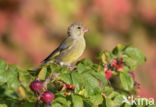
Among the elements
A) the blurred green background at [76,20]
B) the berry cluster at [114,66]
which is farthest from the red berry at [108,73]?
the blurred green background at [76,20]

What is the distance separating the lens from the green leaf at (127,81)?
3.66 metres

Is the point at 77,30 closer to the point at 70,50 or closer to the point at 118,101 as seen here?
the point at 70,50

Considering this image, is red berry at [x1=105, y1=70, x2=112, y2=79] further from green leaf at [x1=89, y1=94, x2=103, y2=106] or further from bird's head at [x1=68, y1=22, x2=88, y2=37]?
bird's head at [x1=68, y1=22, x2=88, y2=37]

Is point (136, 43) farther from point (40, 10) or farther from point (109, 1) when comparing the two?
point (40, 10)

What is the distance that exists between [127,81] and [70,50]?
1390 mm

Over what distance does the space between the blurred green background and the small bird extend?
5.82 feet

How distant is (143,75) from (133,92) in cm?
411

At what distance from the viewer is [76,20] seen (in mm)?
7648

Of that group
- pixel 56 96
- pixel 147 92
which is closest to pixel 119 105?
pixel 56 96

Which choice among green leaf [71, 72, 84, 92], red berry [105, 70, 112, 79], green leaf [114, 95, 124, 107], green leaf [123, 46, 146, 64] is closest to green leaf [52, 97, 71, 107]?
green leaf [71, 72, 84, 92]

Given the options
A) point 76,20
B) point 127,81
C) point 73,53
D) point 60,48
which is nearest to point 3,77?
point 127,81

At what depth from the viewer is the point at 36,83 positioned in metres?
2.77

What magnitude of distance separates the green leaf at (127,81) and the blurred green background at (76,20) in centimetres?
336

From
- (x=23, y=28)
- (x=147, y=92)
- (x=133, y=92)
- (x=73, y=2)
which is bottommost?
(x=133, y=92)
